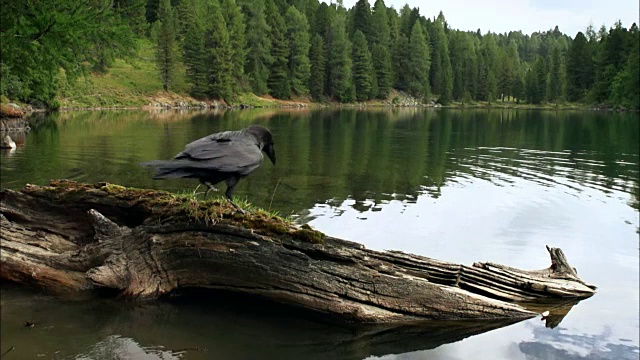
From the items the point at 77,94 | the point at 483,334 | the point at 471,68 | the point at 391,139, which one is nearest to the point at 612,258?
the point at 483,334

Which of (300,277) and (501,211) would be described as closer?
(300,277)

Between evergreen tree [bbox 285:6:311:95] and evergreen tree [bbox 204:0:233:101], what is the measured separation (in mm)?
18584

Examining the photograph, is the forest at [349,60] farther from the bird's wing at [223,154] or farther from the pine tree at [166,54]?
the bird's wing at [223,154]

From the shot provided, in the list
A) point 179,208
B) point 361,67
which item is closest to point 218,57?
point 361,67

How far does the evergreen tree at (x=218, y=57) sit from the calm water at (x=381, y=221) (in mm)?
48757

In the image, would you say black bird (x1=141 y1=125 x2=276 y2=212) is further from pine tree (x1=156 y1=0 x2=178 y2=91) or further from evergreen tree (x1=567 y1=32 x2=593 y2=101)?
evergreen tree (x1=567 y1=32 x2=593 y2=101)

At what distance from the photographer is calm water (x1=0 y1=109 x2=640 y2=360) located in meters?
6.09

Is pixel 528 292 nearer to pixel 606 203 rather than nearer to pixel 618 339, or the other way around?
pixel 618 339

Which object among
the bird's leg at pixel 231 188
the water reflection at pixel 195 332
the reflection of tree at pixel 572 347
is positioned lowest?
the reflection of tree at pixel 572 347

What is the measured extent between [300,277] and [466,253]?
198 inches

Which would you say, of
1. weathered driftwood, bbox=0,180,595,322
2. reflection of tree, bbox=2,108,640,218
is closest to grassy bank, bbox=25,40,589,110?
reflection of tree, bbox=2,108,640,218

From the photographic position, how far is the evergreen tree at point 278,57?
323 feet

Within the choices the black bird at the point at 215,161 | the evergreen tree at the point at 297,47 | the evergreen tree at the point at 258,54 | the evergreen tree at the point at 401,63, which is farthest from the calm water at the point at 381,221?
the evergreen tree at the point at 401,63

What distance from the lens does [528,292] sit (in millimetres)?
7438
